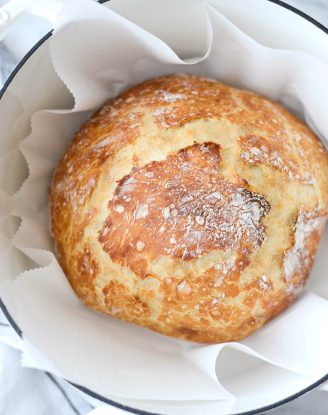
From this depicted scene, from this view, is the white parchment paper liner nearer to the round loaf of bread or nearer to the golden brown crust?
the round loaf of bread

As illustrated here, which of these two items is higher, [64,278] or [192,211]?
[192,211]

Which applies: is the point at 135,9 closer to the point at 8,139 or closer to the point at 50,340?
the point at 8,139

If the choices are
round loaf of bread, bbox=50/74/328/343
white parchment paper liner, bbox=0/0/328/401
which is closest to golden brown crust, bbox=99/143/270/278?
round loaf of bread, bbox=50/74/328/343

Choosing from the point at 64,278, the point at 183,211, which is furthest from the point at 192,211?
the point at 64,278

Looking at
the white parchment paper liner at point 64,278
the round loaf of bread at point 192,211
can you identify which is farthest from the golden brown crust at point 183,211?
the white parchment paper liner at point 64,278

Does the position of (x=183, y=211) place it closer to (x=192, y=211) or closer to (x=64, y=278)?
(x=192, y=211)

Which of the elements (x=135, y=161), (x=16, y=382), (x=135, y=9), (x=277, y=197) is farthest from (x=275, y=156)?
(x=16, y=382)
